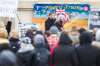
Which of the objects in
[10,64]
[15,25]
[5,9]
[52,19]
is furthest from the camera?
[15,25]

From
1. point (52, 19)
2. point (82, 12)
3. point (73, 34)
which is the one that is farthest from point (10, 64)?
point (82, 12)

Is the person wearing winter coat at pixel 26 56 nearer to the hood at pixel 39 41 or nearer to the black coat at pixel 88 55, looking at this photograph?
the hood at pixel 39 41

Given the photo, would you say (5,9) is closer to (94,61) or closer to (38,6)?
(94,61)

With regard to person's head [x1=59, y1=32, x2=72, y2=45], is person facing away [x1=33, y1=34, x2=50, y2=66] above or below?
below

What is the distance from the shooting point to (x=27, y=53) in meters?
10.5

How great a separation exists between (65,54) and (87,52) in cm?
45

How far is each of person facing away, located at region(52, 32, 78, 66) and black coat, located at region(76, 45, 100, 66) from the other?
0.43ft

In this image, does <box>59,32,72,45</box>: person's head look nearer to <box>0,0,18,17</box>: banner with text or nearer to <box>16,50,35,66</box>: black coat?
<box>16,50,35,66</box>: black coat

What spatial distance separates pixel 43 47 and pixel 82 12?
15.8 m

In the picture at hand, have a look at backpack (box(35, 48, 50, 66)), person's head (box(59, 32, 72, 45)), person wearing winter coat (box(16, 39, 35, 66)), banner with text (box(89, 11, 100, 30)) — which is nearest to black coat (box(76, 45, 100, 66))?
person's head (box(59, 32, 72, 45))

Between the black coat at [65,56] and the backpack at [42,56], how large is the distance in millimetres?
499

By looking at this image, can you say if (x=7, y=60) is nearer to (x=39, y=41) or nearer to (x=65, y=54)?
(x=65, y=54)

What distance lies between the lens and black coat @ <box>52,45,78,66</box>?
1018 centimetres

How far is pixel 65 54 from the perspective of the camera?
33.4 ft
